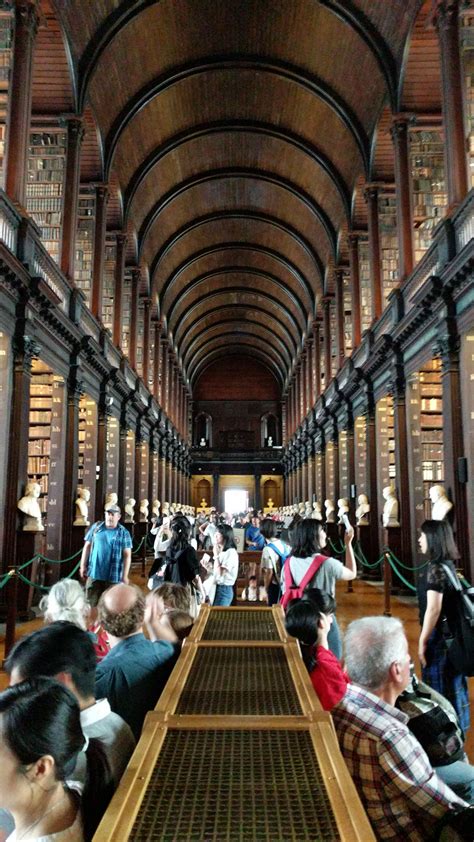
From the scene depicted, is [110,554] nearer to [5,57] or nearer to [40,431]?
[40,431]

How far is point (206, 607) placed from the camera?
2.96 metres

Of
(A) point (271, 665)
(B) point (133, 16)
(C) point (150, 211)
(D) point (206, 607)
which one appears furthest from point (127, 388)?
(A) point (271, 665)

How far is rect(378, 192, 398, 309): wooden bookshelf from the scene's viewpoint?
12219mm

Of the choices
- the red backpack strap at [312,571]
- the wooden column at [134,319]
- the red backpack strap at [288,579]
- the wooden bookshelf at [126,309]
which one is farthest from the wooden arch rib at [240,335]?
the red backpack strap at [312,571]

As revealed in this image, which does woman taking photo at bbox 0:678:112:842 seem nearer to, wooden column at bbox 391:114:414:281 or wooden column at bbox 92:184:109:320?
wooden column at bbox 391:114:414:281

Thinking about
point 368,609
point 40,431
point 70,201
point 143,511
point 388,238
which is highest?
point 388,238

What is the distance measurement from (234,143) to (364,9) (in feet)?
20.9

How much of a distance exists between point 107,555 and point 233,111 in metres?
12.7

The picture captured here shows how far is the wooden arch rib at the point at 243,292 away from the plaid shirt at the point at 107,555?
18327 millimetres

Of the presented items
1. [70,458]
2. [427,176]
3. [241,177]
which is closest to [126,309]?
[241,177]

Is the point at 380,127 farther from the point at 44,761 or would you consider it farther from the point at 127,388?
the point at 44,761

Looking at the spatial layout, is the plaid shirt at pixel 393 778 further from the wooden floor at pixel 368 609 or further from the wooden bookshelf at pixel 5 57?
the wooden bookshelf at pixel 5 57

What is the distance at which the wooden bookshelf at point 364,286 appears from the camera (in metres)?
14.0

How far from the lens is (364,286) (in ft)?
46.5
